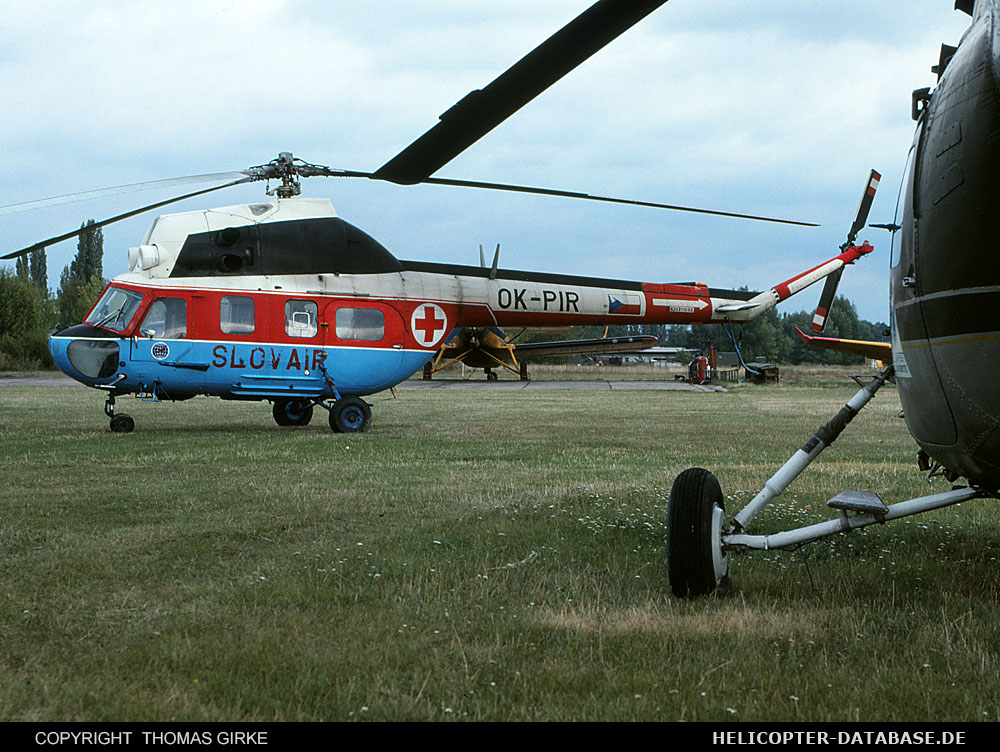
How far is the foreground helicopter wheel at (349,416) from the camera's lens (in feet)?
45.7

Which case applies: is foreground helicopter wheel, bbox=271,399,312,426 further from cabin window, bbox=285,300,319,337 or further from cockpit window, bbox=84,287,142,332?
cockpit window, bbox=84,287,142,332

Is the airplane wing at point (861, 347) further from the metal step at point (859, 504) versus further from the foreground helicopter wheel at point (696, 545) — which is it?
the foreground helicopter wheel at point (696, 545)

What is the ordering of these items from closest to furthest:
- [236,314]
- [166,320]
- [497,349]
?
[166,320] → [236,314] → [497,349]

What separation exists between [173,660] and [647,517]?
3811 mm

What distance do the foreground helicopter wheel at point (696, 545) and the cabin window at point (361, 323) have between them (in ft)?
33.3

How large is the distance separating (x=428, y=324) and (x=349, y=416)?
6.39 ft

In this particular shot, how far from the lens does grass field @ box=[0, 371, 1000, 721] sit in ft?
9.50

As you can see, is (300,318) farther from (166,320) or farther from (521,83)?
(521,83)

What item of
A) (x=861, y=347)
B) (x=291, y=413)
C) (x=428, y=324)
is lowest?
(x=291, y=413)

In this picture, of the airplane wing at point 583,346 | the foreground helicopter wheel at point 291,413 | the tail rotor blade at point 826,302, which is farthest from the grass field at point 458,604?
the airplane wing at point 583,346

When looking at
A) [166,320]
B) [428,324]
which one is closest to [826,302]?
[428,324]

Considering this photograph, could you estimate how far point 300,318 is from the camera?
1356cm

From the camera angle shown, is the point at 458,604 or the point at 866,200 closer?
the point at 458,604

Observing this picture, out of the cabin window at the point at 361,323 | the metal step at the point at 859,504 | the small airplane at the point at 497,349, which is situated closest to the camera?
the metal step at the point at 859,504
